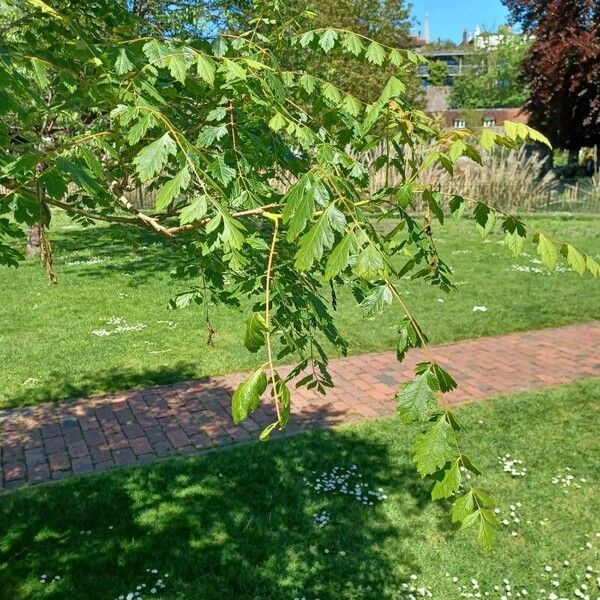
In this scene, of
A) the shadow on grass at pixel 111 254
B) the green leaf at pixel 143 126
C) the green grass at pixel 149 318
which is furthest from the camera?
the shadow on grass at pixel 111 254

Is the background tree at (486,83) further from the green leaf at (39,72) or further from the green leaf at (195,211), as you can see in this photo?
the green leaf at (195,211)

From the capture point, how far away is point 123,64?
2.18 meters

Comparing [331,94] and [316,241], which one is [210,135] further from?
[316,241]

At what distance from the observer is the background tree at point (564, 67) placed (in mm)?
21016

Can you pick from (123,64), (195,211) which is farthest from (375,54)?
(195,211)

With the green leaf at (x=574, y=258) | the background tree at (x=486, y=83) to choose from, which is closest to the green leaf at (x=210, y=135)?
the green leaf at (x=574, y=258)

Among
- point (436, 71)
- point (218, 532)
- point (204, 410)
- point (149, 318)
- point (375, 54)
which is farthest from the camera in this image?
point (149, 318)

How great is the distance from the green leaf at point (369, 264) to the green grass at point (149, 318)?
7.68ft

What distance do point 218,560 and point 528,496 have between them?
2.38 m

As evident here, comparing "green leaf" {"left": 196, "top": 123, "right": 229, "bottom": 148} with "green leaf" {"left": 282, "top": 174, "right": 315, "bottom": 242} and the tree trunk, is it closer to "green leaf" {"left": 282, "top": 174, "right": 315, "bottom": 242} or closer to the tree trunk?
"green leaf" {"left": 282, "top": 174, "right": 315, "bottom": 242}

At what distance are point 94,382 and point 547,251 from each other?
5.87 metres

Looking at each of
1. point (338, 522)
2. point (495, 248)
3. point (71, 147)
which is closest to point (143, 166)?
point (71, 147)

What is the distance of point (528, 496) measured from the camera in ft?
15.7

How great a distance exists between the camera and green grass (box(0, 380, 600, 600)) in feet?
12.6
